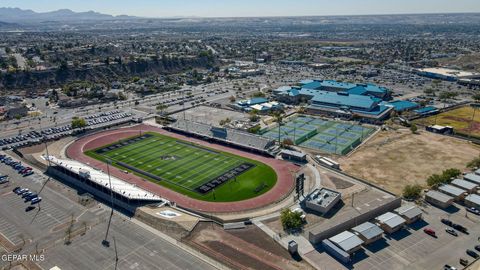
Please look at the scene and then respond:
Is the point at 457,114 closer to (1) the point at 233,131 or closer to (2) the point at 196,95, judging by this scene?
(1) the point at 233,131

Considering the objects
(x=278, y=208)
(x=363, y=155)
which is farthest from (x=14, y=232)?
(x=363, y=155)

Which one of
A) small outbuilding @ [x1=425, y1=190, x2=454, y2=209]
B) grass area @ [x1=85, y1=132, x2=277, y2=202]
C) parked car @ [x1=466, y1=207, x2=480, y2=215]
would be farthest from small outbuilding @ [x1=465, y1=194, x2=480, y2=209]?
grass area @ [x1=85, y1=132, x2=277, y2=202]

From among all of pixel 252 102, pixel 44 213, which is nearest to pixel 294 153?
pixel 44 213

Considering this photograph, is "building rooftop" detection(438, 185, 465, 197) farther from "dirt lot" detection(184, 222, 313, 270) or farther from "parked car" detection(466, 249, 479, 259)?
"dirt lot" detection(184, 222, 313, 270)

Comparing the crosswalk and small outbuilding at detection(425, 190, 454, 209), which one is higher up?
small outbuilding at detection(425, 190, 454, 209)

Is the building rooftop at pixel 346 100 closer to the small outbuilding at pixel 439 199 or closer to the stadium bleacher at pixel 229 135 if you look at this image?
the stadium bleacher at pixel 229 135

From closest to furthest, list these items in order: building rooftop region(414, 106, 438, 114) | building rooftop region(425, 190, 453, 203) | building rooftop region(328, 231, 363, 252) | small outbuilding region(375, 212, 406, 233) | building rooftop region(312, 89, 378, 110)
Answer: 1. building rooftop region(328, 231, 363, 252)
2. small outbuilding region(375, 212, 406, 233)
3. building rooftop region(425, 190, 453, 203)
4. building rooftop region(414, 106, 438, 114)
5. building rooftop region(312, 89, 378, 110)
